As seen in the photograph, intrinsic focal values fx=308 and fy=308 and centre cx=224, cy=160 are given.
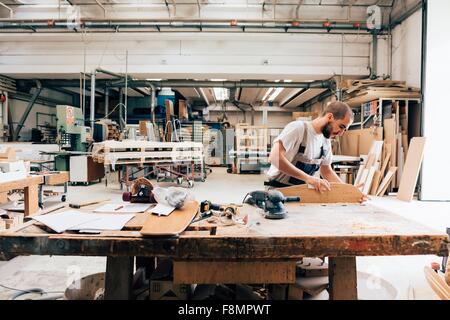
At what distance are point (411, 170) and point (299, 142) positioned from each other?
3977mm

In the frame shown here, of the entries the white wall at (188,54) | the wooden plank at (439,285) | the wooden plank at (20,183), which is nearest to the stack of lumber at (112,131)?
the white wall at (188,54)

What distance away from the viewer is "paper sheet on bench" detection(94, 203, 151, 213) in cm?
147

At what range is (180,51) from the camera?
730 cm

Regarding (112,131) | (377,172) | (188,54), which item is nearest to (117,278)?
(377,172)

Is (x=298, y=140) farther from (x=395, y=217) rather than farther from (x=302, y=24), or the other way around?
(x=302, y=24)

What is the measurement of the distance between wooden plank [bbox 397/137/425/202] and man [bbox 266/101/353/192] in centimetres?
359

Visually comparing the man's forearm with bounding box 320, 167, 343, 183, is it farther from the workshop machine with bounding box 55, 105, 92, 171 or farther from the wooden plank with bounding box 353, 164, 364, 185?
the workshop machine with bounding box 55, 105, 92, 171

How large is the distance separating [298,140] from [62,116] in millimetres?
5568

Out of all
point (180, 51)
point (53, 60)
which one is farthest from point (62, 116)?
point (180, 51)

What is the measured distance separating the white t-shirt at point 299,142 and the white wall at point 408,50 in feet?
15.2

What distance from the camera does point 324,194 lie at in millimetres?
1721

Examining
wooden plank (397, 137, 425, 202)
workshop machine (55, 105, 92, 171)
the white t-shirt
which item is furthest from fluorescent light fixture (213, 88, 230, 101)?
the white t-shirt

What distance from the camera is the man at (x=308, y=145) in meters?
2.13

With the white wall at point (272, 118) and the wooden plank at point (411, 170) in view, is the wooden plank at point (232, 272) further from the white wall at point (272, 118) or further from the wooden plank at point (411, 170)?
the white wall at point (272, 118)
